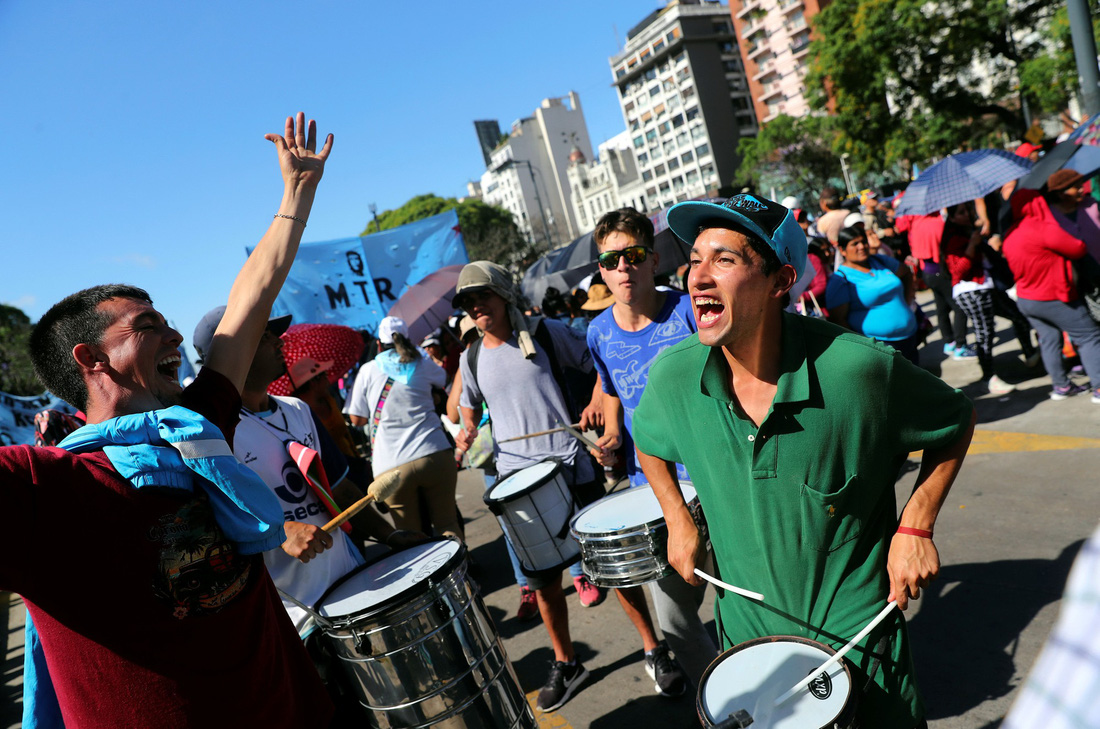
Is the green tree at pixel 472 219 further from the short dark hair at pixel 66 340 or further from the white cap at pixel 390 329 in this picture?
the short dark hair at pixel 66 340

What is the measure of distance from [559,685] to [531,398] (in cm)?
159

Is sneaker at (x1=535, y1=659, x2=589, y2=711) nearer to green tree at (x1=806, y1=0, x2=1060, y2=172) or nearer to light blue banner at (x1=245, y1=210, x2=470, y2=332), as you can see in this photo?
light blue banner at (x1=245, y1=210, x2=470, y2=332)

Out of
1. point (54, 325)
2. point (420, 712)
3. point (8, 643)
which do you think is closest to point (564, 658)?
point (420, 712)

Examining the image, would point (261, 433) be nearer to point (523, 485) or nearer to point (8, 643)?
point (523, 485)

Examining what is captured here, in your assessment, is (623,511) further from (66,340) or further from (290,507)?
(66,340)

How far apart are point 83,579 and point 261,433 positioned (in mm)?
1387

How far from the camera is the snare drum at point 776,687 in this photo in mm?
1808

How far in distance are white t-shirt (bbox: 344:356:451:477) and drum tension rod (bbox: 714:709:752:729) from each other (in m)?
4.04

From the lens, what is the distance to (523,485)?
3.91 metres

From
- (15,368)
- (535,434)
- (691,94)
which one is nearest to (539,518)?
(535,434)

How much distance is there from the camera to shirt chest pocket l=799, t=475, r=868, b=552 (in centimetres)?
200

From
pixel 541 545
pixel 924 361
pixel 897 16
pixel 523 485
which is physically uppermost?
pixel 897 16

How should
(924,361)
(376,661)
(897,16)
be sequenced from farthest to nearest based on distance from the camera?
(897,16)
(924,361)
(376,661)

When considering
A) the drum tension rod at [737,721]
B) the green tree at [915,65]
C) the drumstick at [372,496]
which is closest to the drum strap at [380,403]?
the drumstick at [372,496]
